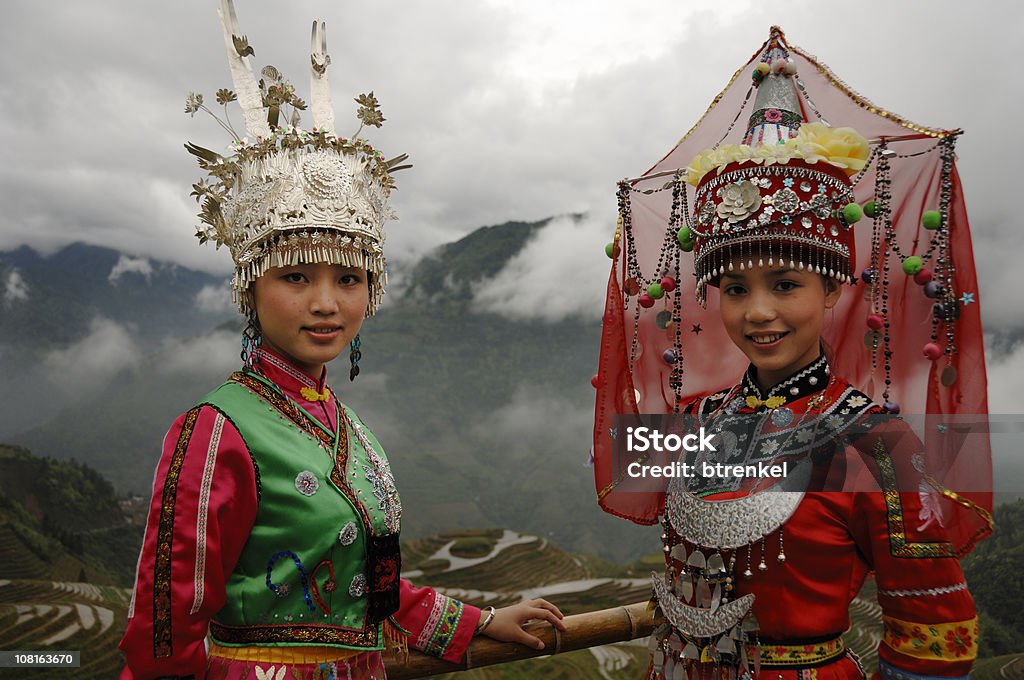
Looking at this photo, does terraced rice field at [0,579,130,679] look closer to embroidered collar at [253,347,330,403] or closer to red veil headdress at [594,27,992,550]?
embroidered collar at [253,347,330,403]

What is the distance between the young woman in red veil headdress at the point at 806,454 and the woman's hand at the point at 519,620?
0.38 meters

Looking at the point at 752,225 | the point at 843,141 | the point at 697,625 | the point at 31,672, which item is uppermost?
the point at 843,141

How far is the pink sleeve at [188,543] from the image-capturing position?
4.55 feet

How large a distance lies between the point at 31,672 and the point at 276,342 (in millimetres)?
4516

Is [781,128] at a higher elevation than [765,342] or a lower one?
higher

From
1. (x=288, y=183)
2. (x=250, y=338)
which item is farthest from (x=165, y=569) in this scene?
(x=288, y=183)

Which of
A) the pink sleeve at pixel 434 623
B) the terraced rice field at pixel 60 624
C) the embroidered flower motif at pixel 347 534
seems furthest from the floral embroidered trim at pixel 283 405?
the terraced rice field at pixel 60 624

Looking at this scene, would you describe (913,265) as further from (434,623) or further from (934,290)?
(434,623)

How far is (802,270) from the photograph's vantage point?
1.80 m

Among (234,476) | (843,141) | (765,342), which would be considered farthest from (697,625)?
(843,141)

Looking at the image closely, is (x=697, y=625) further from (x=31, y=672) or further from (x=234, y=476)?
(x=31, y=672)

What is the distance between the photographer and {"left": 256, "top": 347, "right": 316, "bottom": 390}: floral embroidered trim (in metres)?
1.84

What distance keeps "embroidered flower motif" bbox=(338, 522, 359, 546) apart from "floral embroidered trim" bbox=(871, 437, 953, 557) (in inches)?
58.4

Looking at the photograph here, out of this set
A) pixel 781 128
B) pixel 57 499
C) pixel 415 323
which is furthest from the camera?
pixel 415 323
